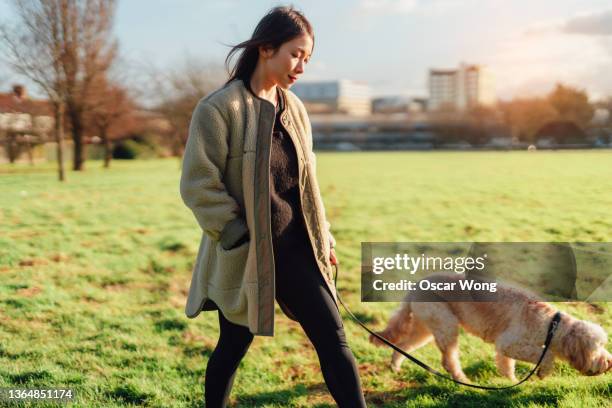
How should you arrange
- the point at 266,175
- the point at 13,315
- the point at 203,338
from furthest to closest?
the point at 13,315
the point at 203,338
the point at 266,175

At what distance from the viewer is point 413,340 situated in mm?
4164

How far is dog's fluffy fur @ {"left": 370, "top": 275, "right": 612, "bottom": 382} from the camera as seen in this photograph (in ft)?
11.3

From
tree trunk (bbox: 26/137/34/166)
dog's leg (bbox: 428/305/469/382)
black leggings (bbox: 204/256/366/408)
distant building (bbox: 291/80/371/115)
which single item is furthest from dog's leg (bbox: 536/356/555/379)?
distant building (bbox: 291/80/371/115)

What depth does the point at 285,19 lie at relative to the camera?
2.65m

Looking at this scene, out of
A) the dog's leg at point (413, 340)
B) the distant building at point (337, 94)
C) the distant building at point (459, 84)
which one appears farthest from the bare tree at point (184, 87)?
the distant building at point (337, 94)

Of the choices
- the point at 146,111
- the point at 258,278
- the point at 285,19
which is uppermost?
the point at 146,111

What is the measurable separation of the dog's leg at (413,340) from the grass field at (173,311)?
80 millimetres

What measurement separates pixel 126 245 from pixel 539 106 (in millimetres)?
39026

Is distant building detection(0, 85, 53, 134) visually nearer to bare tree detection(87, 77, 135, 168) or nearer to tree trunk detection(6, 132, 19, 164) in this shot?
tree trunk detection(6, 132, 19, 164)

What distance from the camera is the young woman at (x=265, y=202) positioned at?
263 cm

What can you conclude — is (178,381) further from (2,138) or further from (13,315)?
(2,138)

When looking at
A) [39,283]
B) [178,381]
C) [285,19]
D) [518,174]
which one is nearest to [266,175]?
[285,19]

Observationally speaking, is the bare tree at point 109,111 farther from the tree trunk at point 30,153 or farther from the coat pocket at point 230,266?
the coat pocket at point 230,266

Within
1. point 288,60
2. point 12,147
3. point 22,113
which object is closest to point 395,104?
point 12,147
